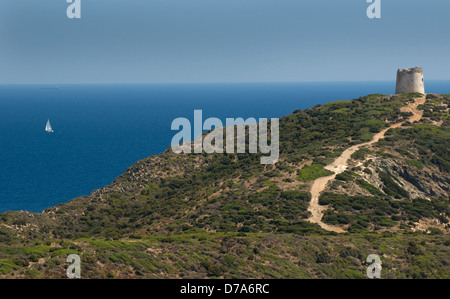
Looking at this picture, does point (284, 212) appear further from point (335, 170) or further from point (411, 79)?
point (411, 79)

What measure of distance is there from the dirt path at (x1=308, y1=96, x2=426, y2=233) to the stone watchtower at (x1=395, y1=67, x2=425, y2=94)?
14.1 feet

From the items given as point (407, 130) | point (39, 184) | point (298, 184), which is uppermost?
point (407, 130)

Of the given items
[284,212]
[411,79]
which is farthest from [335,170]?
[411,79]

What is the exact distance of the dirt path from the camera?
59.9 m

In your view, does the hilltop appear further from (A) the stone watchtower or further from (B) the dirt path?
(A) the stone watchtower

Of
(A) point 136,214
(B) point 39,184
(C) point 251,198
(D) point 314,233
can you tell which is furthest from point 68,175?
(D) point 314,233

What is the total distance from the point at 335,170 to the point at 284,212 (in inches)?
510

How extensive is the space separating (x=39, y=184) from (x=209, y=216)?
74066mm

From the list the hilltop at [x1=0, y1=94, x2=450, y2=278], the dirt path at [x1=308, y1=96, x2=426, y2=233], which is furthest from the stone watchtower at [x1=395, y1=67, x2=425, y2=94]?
the dirt path at [x1=308, y1=96, x2=426, y2=233]

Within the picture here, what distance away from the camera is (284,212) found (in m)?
61.1

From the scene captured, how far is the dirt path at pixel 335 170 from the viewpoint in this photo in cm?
5988

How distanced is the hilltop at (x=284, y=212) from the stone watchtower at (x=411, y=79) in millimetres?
3297

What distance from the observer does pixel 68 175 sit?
13475 centimetres

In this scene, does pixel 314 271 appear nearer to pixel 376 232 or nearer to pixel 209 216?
pixel 376 232
